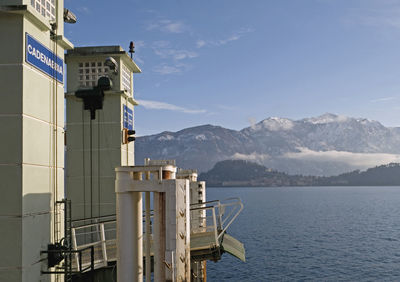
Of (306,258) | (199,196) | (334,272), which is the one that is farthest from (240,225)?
(199,196)

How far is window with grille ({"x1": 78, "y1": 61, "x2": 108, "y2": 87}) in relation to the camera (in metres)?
21.7

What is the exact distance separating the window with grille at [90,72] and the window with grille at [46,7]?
7993mm

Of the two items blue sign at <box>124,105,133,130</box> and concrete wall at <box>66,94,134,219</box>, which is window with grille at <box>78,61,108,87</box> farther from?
blue sign at <box>124,105,133,130</box>

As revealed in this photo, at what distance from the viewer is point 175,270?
39.2 feet

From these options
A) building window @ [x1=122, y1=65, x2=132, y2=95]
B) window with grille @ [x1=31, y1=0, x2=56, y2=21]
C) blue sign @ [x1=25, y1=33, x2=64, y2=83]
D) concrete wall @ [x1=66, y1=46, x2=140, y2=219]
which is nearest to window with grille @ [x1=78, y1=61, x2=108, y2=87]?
concrete wall @ [x1=66, y1=46, x2=140, y2=219]

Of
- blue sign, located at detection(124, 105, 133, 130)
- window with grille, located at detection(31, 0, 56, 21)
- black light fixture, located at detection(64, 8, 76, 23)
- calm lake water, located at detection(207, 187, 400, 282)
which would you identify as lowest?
calm lake water, located at detection(207, 187, 400, 282)

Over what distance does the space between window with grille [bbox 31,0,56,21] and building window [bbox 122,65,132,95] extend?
8.78 m

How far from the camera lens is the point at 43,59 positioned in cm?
1251

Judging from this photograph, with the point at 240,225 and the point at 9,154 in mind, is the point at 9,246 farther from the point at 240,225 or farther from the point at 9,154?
the point at 240,225

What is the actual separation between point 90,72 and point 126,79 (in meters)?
2.38

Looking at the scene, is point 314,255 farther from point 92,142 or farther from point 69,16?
point 69,16

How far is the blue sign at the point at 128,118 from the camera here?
22586mm

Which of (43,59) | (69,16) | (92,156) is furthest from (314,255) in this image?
(43,59)

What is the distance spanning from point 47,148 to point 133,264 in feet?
16.3
